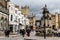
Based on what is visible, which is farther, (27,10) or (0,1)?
(27,10)

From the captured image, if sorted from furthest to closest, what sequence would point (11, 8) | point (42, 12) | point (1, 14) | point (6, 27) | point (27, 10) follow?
point (27, 10), point (11, 8), point (6, 27), point (1, 14), point (42, 12)

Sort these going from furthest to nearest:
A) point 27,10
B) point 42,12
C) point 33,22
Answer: point 33,22 → point 27,10 → point 42,12

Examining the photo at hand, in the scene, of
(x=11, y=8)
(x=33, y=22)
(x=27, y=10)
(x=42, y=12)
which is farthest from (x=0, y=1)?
(x=33, y=22)

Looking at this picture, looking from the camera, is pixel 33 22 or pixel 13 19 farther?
pixel 33 22

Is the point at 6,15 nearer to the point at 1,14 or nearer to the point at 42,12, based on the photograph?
the point at 1,14

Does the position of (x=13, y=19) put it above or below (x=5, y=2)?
below

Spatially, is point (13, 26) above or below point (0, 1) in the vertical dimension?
below

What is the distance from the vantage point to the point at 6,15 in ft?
204

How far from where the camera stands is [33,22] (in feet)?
393

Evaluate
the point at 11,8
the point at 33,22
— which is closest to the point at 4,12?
the point at 11,8

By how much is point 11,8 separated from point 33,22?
5008 centimetres

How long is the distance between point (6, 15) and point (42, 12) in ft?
77.4

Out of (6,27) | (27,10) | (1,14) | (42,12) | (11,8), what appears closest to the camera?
(42,12)

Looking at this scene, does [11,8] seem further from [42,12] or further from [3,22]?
[42,12]
